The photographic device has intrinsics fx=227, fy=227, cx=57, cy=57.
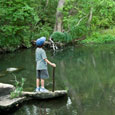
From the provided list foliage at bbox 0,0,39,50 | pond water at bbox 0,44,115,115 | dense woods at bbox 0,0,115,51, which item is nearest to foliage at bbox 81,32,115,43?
dense woods at bbox 0,0,115,51

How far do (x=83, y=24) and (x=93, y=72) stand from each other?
12958 mm

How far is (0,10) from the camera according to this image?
15.1 meters

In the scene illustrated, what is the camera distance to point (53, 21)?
25.2m

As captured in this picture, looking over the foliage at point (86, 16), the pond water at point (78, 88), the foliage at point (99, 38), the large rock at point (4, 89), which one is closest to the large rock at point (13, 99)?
the large rock at point (4, 89)

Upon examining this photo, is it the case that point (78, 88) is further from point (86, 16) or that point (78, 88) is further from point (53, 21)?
point (53, 21)

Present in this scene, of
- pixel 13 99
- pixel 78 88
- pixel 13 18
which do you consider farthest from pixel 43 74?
pixel 13 18

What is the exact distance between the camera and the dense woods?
15.7 meters

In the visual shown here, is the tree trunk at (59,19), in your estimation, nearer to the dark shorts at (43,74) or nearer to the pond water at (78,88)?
the pond water at (78,88)

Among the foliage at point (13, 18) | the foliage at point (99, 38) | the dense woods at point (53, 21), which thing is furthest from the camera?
the foliage at point (99, 38)

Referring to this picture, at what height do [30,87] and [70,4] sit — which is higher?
[70,4]

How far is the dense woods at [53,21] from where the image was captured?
1572 centimetres

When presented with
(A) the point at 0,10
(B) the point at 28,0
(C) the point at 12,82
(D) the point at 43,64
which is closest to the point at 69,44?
(B) the point at 28,0

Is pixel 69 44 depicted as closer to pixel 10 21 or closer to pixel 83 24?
pixel 83 24

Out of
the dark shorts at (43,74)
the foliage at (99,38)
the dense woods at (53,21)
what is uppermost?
the dense woods at (53,21)
